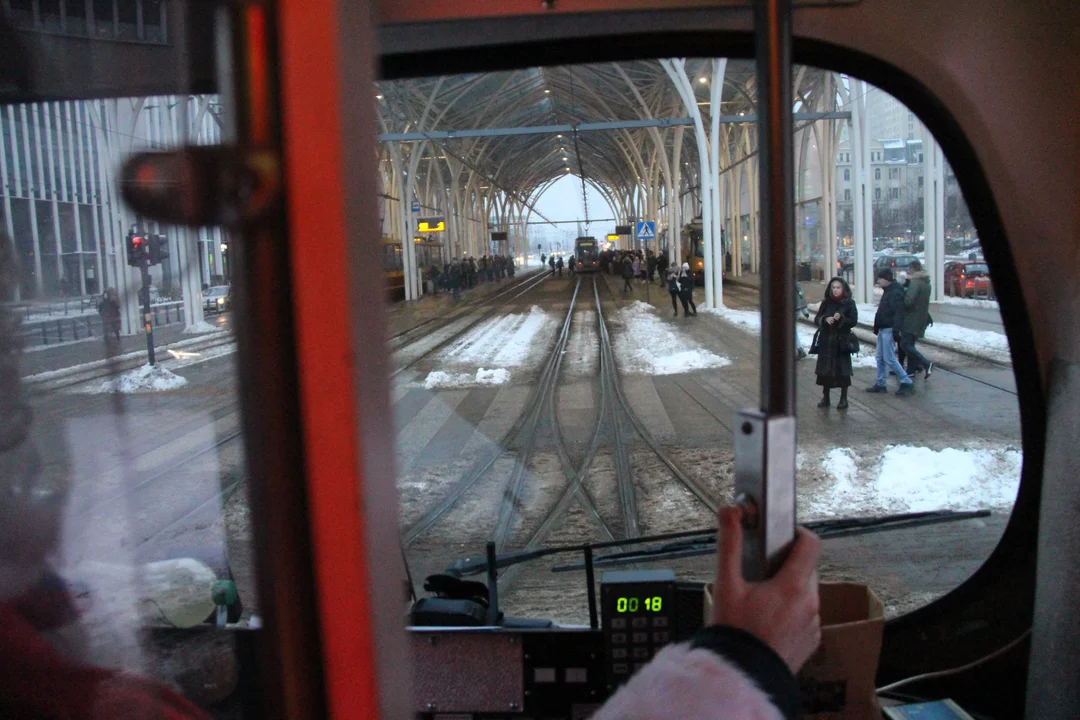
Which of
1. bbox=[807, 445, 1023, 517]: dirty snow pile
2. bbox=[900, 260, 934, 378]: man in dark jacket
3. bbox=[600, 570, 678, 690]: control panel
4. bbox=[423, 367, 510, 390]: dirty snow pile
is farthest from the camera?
bbox=[423, 367, 510, 390]: dirty snow pile

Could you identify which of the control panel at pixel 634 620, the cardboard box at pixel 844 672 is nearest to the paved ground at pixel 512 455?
the control panel at pixel 634 620

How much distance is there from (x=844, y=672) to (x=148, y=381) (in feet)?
5.87

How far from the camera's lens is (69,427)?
3.35 feet

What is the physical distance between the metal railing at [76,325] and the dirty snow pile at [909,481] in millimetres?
3442

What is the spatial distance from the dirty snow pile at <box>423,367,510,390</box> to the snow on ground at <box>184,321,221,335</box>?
12.6 m

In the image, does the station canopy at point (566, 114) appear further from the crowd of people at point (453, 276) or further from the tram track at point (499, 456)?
the crowd of people at point (453, 276)

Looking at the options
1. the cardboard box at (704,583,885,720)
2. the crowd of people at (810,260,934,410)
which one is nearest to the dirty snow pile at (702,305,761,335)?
the crowd of people at (810,260,934,410)

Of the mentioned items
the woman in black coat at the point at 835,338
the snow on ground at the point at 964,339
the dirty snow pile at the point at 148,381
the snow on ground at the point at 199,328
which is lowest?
the snow on ground at the point at 964,339

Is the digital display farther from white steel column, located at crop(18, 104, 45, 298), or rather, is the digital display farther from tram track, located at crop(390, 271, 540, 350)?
tram track, located at crop(390, 271, 540, 350)

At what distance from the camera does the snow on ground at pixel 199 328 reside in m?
0.93

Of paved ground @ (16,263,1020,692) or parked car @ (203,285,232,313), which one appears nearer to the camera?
parked car @ (203,285,232,313)

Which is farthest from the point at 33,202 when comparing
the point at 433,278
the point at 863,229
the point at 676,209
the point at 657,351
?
the point at 676,209

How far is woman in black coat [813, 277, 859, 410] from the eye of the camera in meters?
9.75

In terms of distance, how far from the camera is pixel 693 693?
3.48ft
